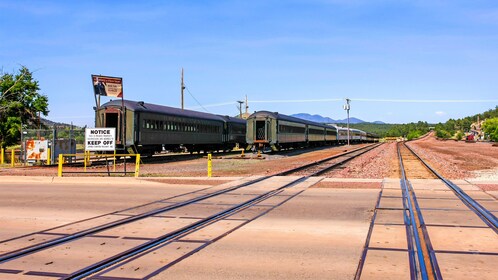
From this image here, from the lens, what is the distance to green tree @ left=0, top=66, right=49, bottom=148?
3716 cm

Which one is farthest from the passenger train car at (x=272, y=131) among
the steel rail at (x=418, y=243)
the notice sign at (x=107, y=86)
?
the steel rail at (x=418, y=243)

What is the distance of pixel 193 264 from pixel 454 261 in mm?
3329

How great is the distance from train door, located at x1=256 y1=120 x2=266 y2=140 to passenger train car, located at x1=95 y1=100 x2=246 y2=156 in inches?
150

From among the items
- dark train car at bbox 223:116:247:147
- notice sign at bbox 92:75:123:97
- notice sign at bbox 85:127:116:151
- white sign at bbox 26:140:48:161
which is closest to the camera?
notice sign at bbox 85:127:116:151

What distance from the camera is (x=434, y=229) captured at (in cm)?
844

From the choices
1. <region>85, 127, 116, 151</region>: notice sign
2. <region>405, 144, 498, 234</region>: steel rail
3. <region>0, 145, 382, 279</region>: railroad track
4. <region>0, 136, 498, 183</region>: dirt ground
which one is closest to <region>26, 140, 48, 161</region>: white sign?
<region>0, 136, 498, 183</region>: dirt ground

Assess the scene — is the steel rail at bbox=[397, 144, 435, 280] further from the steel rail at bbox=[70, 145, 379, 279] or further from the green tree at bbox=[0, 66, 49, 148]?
the green tree at bbox=[0, 66, 49, 148]

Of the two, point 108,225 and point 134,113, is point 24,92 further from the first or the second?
point 108,225

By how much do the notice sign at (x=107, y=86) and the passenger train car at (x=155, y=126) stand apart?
1840 millimetres

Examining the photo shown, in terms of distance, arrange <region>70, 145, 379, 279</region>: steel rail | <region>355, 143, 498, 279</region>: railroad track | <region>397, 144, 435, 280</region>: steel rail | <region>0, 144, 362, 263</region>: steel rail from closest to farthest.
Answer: <region>397, 144, 435, 280</region>: steel rail
<region>70, 145, 379, 279</region>: steel rail
<region>355, 143, 498, 279</region>: railroad track
<region>0, 144, 362, 263</region>: steel rail

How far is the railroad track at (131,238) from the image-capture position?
6051 mm

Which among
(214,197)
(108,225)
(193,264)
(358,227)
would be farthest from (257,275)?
(214,197)

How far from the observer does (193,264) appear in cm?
622

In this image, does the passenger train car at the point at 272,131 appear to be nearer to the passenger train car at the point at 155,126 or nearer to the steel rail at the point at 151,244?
the passenger train car at the point at 155,126
